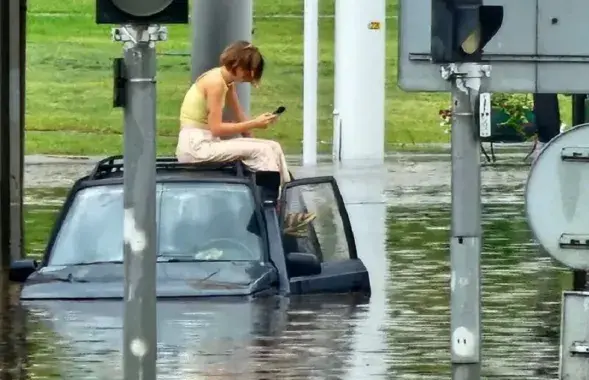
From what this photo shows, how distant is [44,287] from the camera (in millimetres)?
13602

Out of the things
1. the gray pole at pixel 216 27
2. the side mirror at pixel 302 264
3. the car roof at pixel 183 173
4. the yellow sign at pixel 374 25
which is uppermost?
the yellow sign at pixel 374 25

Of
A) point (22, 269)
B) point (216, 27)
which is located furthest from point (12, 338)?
point (216, 27)

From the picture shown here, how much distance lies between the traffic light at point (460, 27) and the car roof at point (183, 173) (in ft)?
16.1

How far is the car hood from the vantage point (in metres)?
13.3

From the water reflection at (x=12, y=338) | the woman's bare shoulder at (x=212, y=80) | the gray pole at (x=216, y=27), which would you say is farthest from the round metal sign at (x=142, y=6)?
the gray pole at (x=216, y=27)

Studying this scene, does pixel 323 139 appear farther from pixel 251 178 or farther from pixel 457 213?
pixel 457 213

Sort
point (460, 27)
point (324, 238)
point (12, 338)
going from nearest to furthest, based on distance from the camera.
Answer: point (460, 27), point (12, 338), point (324, 238)

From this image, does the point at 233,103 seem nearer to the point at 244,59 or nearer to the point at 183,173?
the point at 244,59

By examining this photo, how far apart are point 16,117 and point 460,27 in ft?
32.1

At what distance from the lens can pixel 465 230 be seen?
911 cm

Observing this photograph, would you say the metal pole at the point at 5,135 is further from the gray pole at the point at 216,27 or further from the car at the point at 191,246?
the car at the point at 191,246

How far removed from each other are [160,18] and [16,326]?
5.25m

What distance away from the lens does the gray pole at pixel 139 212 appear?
28.1 ft

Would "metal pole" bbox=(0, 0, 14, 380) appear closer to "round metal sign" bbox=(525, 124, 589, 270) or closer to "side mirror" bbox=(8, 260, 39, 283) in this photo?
"side mirror" bbox=(8, 260, 39, 283)
